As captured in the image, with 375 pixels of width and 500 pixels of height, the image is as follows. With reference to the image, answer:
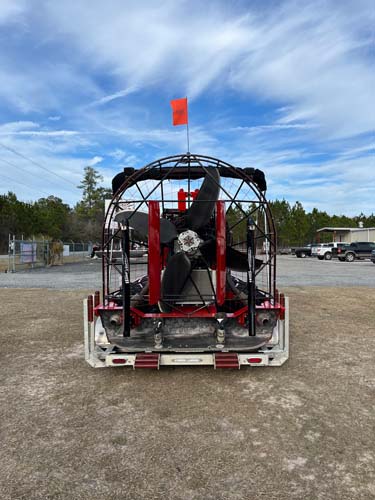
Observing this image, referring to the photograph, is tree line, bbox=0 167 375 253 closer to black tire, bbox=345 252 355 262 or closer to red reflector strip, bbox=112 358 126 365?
black tire, bbox=345 252 355 262

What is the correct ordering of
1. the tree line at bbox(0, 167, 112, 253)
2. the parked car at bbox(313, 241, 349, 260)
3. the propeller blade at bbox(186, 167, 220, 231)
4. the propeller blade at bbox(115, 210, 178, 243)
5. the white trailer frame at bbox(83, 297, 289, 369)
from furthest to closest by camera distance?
the tree line at bbox(0, 167, 112, 253)
the parked car at bbox(313, 241, 349, 260)
the propeller blade at bbox(186, 167, 220, 231)
the propeller blade at bbox(115, 210, 178, 243)
the white trailer frame at bbox(83, 297, 289, 369)

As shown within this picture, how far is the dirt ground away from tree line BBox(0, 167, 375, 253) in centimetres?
3561

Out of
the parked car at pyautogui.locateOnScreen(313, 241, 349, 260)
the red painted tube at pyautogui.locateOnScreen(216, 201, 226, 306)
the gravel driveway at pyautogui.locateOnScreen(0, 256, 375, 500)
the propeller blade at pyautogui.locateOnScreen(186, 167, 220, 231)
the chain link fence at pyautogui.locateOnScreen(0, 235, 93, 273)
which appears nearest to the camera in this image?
the gravel driveway at pyautogui.locateOnScreen(0, 256, 375, 500)

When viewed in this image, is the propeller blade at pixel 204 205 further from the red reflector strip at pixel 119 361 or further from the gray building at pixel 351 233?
the gray building at pixel 351 233

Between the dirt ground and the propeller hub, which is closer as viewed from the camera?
the dirt ground

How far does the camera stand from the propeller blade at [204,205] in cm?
463

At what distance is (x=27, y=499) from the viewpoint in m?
2.18

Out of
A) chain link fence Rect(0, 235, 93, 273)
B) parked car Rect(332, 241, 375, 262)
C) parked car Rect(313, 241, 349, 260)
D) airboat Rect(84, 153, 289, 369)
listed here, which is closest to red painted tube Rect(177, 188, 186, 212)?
airboat Rect(84, 153, 289, 369)

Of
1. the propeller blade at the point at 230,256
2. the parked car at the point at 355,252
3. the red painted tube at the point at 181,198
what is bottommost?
the parked car at the point at 355,252

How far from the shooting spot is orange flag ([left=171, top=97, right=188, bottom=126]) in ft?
18.1

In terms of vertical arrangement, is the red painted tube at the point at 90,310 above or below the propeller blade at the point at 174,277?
below

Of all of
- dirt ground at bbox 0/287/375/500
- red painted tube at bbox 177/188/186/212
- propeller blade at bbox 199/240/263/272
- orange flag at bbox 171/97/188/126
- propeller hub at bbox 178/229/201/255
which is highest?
orange flag at bbox 171/97/188/126

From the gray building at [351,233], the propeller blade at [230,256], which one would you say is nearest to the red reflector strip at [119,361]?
the propeller blade at [230,256]

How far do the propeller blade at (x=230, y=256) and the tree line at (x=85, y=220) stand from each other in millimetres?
35386
